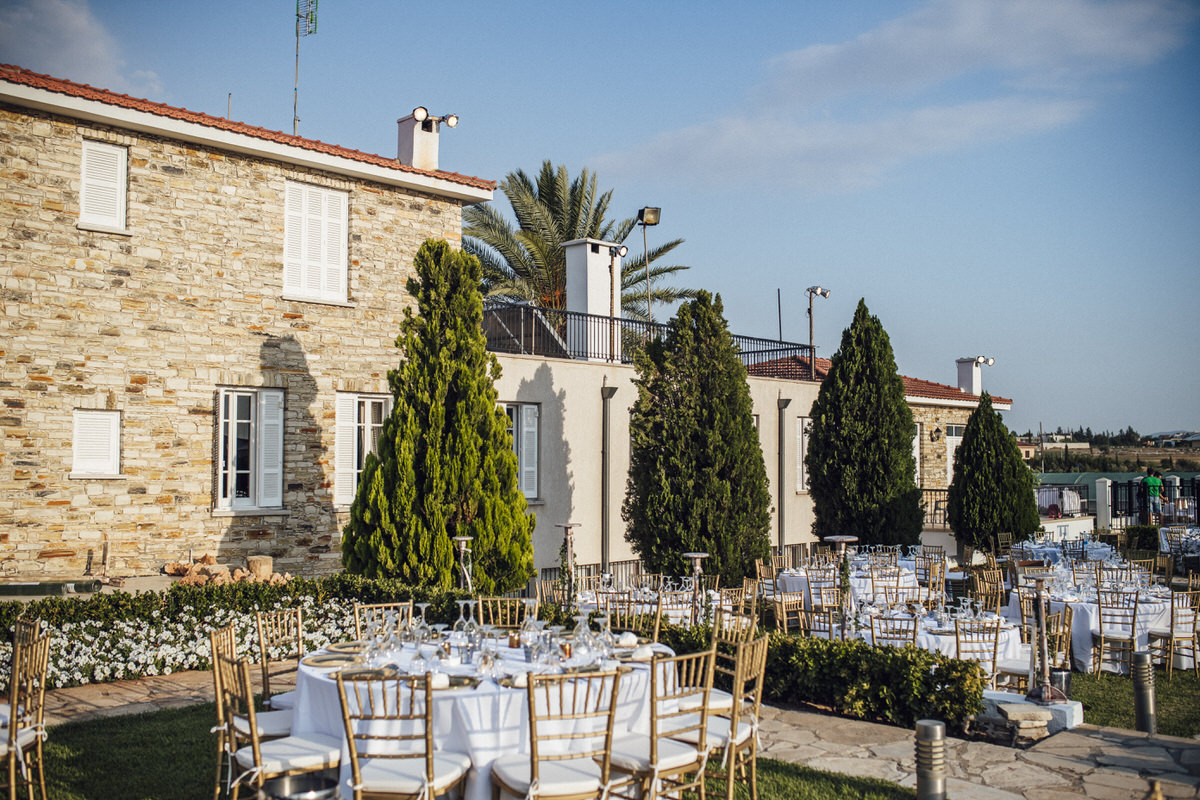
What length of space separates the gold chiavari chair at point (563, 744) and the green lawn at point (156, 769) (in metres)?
1.28

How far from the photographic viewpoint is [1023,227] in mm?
18609

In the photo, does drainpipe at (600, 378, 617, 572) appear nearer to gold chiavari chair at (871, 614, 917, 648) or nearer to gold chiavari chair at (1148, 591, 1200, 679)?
gold chiavari chair at (871, 614, 917, 648)

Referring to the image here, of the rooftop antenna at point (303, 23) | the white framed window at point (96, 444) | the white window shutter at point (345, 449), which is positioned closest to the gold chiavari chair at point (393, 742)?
the white framed window at point (96, 444)

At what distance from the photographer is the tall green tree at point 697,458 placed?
14414 mm

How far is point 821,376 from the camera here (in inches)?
984

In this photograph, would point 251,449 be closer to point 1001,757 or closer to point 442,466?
point 442,466

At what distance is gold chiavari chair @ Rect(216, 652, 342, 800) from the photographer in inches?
201

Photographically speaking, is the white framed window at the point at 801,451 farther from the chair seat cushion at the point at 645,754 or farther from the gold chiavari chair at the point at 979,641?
the chair seat cushion at the point at 645,754

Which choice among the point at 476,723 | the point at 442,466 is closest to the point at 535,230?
the point at 442,466

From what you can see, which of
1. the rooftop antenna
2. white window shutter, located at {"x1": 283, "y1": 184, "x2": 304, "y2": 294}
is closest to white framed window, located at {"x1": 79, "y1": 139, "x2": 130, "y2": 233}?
white window shutter, located at {"x1": 283, "y1": 184, "x2": 304, "y2": 294}

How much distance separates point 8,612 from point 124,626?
1021mm

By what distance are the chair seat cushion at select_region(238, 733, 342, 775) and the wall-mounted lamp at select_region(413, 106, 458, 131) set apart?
1187 centimetres

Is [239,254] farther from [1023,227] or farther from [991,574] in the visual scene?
[1023,227]

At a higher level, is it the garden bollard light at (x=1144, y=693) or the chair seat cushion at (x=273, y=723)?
the chair seat cushion at (x=273, y=723)
